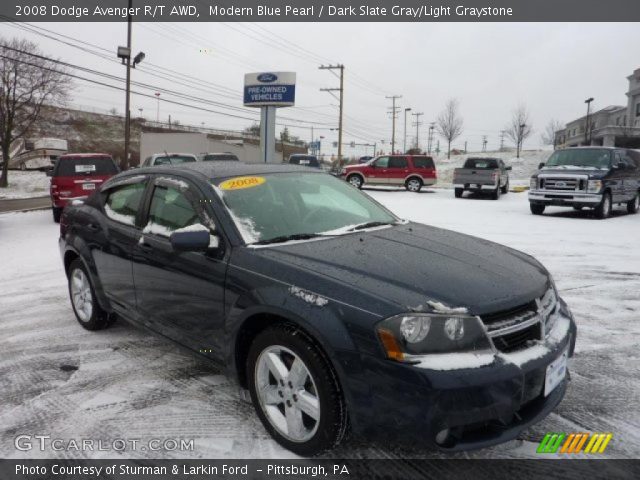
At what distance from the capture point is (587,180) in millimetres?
13148

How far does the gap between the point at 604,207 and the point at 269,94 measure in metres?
18.4

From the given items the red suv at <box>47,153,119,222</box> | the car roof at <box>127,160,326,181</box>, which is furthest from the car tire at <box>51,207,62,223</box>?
the car roof at <box>127,160,326,181</box>

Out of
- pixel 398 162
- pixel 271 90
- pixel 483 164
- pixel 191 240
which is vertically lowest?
pixel 191 240

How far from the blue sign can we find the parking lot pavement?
71.2 ft

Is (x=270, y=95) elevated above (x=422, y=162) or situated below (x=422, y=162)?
above

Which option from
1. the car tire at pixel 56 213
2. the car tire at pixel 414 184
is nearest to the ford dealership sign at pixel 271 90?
the car tire at pixel 414 184

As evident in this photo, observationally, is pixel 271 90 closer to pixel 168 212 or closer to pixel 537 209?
pixel 537 209

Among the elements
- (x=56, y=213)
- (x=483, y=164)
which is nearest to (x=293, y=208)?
(x=56, y=213)

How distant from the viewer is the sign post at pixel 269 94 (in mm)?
26547

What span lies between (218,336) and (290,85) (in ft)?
83.0

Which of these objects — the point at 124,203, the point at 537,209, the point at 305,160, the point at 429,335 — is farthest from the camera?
the point at 305,160

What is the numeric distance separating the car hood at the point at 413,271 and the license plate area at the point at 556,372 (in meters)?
0.34

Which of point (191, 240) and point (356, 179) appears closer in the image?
point (191, 240)

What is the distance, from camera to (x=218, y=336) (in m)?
2.99
